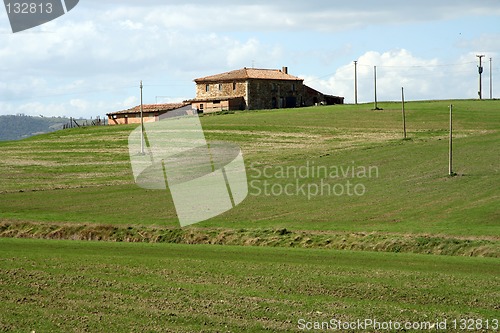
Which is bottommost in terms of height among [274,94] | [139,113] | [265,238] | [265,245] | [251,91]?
[265,245]

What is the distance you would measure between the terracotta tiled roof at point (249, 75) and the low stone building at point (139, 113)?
28.2 ft

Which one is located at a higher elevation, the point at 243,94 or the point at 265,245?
the point at 243,94

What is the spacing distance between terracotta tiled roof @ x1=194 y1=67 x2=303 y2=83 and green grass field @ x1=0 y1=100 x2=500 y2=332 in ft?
171

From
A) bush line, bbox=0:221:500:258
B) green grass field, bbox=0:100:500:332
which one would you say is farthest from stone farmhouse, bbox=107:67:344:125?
bush line, bbox=0:221:500:258

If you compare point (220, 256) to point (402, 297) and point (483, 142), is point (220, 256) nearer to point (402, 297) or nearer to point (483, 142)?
point (402, 297)

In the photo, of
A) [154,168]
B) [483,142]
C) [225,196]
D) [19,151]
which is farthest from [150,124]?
[225,196]

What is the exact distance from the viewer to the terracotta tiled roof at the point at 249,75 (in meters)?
122

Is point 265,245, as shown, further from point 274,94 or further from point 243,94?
point 274,94

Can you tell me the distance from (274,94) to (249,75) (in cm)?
514

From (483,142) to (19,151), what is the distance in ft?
127

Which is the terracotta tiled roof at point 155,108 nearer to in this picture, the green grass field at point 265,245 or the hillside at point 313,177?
the hillside at point 313,177

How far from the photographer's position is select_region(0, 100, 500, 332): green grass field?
1761 centimetres

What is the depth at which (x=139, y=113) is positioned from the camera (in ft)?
372

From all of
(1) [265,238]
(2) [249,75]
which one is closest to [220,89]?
(2) [249,75]
